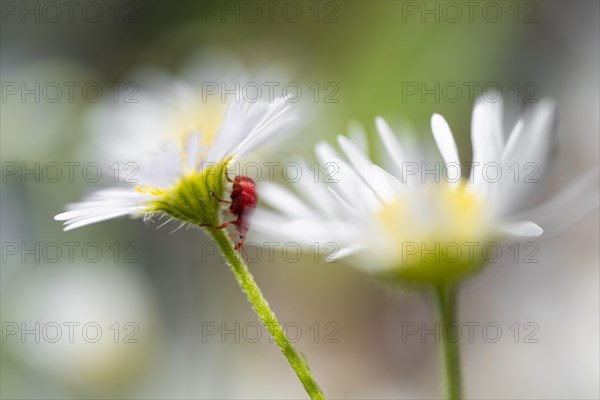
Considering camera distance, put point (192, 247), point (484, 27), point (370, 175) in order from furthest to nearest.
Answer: point (484, 27) → point (192, 247) → point (370, 175)

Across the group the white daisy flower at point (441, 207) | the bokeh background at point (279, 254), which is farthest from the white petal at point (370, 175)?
the bokeh background at point (279, 254)

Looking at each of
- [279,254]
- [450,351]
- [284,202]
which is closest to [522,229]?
[450,351]

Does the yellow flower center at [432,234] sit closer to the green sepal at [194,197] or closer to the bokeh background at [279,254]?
the green sepal at [194,197]

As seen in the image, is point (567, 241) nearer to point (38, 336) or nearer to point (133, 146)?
point (133, 146)

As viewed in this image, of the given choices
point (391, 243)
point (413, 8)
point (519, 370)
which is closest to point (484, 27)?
point (413, 8)

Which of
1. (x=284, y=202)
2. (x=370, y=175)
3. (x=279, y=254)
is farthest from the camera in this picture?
(x=279, y=254)

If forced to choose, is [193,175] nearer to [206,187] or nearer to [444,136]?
[206,187]

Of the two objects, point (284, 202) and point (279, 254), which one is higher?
point (284, 202)
